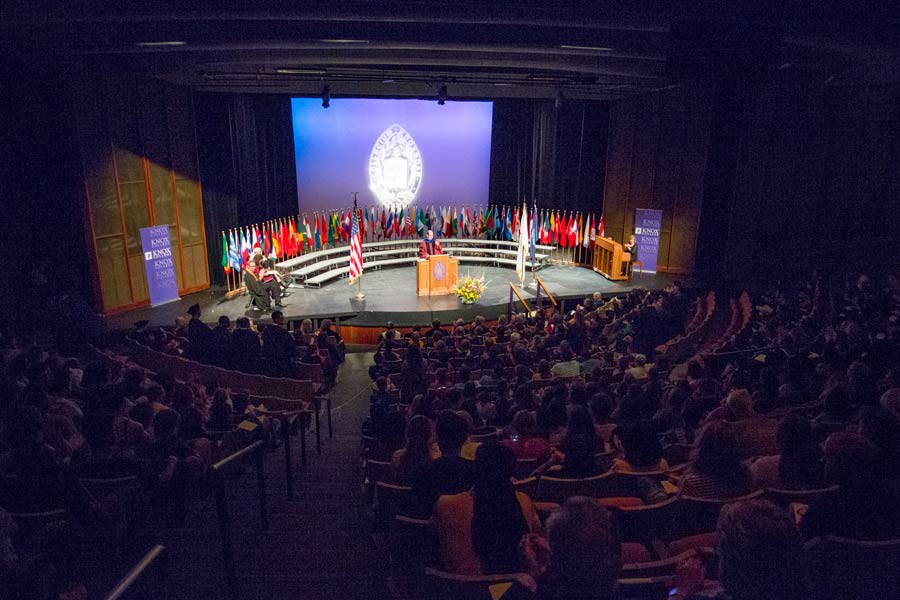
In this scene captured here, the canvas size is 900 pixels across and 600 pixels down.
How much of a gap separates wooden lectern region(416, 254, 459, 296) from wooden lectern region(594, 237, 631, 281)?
4.76 metres

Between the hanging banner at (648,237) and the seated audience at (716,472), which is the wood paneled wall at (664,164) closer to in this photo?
the hanging banner at (648,237)

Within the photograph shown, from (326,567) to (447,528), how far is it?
4.96 ft

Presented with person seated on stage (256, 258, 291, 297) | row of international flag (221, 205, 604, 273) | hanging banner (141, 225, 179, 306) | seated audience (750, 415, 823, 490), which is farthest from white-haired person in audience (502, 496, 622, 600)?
row of international flag (221, 205, 604, 273)

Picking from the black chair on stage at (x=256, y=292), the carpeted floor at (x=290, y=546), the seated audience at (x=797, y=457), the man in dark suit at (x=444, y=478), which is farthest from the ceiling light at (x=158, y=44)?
the seated audience at (x=797, y=457)

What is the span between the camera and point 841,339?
25.7 ft

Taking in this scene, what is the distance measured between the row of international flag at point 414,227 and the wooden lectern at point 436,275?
250 centimetres

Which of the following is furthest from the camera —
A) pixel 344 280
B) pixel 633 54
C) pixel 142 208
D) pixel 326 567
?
pixel 344 280

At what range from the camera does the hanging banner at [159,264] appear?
13.9m

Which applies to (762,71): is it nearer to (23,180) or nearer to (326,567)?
(326,567)

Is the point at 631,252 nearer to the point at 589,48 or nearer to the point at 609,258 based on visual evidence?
the point at 609,258

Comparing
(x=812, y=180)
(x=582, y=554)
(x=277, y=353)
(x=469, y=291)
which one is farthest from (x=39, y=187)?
(x=812, y=180)

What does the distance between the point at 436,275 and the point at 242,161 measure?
629cm

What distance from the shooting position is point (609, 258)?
690 inches

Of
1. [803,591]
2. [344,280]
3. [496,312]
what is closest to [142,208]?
[344,280]
